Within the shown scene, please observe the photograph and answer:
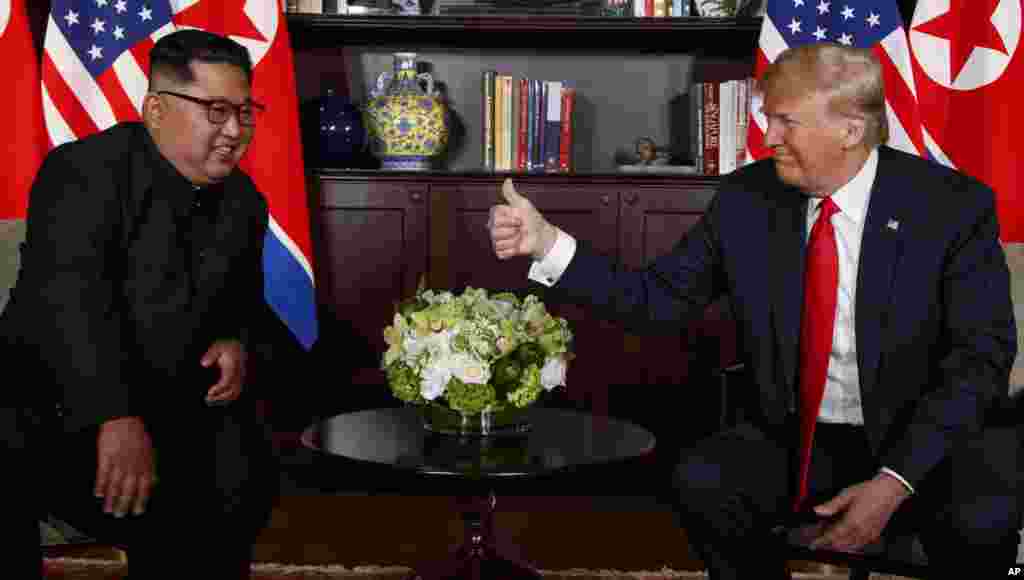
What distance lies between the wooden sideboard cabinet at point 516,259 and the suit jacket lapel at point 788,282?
4.49 feet

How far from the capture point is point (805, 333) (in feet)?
7.23

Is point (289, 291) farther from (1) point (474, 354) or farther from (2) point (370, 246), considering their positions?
(1) point (474, 354)

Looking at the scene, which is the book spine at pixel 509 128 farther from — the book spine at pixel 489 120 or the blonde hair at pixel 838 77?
the blonde hair at pixel 838 77

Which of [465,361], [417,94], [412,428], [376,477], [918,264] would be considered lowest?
[376,477]

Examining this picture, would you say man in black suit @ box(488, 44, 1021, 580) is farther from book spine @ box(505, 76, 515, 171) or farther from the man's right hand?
book spine @ box(505, 76, 515, 171)

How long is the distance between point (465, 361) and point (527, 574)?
53 centimetres

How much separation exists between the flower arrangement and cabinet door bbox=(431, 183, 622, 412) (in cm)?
126

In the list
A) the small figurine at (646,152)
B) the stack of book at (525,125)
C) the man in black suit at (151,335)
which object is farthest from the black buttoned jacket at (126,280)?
the small figurine at (646,152)

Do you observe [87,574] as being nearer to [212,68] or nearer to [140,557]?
[140,557]

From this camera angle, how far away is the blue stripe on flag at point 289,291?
3.48 metres

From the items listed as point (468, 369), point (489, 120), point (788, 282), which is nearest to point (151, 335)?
point (468, 369)

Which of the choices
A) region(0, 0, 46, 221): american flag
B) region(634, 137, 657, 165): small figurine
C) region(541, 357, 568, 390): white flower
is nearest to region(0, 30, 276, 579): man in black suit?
region(541, 357, 568, 390): white flower

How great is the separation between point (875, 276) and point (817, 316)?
0.41 feet

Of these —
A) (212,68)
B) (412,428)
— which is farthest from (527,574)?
(212,68)
